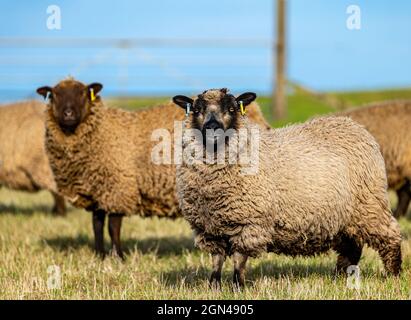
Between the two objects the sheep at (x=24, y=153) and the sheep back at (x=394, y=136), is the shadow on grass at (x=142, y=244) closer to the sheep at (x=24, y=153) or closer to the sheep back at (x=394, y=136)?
the sheep at (x=24, y=153)

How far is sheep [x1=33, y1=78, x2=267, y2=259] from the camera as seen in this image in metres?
8.74

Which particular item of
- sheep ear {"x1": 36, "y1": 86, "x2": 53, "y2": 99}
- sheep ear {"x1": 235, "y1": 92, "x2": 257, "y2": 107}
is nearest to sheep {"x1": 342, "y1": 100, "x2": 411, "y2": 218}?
sheep ear {"x1": 36, "y1": 86, "x2": 53, "y2": 99}

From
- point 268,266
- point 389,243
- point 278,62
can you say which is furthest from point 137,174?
point 278,62

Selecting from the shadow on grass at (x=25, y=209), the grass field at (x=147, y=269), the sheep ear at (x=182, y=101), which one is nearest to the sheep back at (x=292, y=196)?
the grass field at (x=147, y=269)

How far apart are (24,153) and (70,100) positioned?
3844 millimetres

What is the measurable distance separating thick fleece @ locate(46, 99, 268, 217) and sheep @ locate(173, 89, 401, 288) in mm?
2255

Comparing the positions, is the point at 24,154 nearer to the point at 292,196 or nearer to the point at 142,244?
the point at 142,244

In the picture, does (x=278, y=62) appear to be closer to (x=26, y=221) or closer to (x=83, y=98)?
(x=26, y=221)

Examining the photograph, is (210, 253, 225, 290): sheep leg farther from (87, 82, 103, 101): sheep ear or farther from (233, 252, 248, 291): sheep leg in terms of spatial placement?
(87, 82, 103, 101): sheep ear

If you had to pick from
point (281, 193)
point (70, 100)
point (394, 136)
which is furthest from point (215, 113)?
point (394, 136)

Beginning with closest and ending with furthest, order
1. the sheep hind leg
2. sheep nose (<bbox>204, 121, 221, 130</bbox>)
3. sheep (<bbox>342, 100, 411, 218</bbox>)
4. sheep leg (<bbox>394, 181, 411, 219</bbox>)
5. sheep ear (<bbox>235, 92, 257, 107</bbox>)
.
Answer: sheep nose (<bbox>204, 121, 221, 130</bbox>), sheep ear (<bbox>235, 92, 257, 107</bbox>), the sheep hind leg, sheep (<bbox>342, 100, 411, 218</bbox>), sheep leg (<bbox>394, 181, 411, 219</bbox>)

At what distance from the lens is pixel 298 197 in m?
6.36
